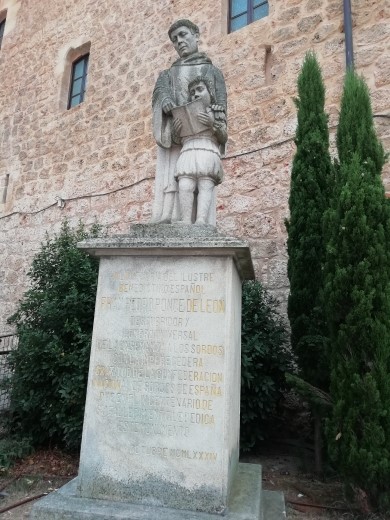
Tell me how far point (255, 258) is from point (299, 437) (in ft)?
8.68

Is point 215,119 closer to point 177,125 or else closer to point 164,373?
point 177,125

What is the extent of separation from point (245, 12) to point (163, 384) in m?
7.47

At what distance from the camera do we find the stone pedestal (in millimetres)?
2732

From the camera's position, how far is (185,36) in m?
3.64

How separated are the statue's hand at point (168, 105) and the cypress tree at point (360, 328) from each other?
1565 mm

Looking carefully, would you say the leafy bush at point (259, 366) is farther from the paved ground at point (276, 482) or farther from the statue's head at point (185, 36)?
the statue's head at point (185, 36)

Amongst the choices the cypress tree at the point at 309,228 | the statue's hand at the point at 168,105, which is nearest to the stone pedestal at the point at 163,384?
the statue's hand at the point at 168,105

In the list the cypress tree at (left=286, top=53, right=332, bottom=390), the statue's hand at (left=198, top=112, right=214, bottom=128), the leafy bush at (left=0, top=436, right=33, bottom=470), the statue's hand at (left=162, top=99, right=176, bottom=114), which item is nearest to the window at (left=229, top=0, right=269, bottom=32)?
the cypress tree at (left=286, top=53, right=332, bottom=390)

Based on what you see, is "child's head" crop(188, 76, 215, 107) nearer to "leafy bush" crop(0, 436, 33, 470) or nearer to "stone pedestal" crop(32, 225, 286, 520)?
"stone pedestal" crop(32, 225, 286, 520)

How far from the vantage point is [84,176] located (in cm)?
959

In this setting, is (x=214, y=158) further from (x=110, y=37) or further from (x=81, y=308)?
(x=110, y=37)

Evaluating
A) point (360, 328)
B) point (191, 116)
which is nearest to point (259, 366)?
point (360, 328)

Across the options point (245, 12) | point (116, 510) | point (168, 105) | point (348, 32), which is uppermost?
point (245, 12)

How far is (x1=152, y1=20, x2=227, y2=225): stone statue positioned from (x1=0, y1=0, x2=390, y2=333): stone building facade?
3.30 m
